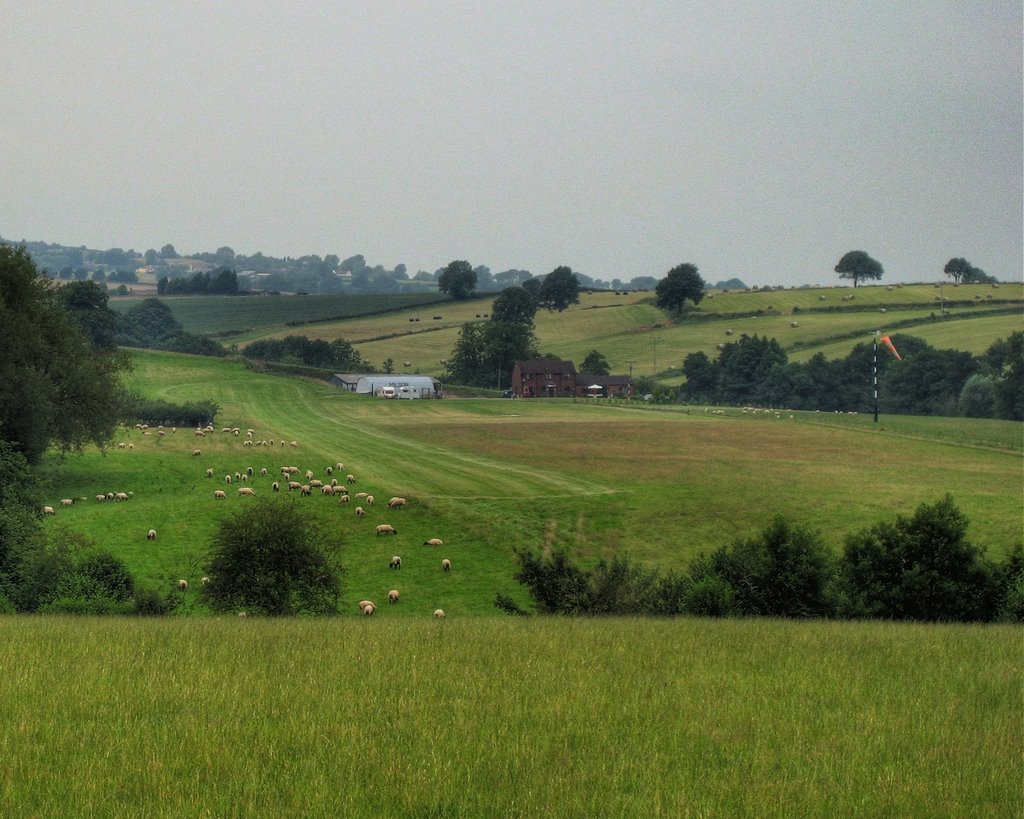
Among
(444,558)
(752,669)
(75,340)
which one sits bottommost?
(444,558)

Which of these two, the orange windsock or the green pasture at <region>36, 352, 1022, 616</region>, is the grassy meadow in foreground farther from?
the orange windsock

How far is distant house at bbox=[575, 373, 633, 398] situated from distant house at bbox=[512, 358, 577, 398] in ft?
5.60

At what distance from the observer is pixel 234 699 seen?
52.2 ft

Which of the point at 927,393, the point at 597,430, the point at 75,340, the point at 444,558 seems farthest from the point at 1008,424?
the point at 75,340

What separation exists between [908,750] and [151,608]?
26.9 metres

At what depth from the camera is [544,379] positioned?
197875 millimetres

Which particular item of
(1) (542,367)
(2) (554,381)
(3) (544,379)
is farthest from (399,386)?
(2) (554,381)

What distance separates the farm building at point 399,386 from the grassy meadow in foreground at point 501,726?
5673 inches

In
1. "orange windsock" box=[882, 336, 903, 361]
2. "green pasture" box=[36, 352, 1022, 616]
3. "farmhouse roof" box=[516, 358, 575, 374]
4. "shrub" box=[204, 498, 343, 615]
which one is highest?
"orange windsock" box=[882, 336, 903, 361]

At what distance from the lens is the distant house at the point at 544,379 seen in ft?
646

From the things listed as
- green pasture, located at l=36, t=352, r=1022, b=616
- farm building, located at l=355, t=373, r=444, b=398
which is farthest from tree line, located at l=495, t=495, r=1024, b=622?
farm building, located at l=355, t=373, r=444, b=398

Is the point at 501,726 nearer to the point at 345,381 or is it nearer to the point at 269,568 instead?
the point at 269,568

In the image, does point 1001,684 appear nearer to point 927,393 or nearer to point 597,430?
point 597,430

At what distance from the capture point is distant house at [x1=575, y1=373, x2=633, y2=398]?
19238cm
